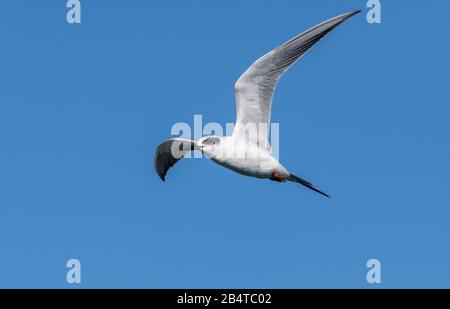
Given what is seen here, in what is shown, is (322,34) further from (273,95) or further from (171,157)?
(171,157)

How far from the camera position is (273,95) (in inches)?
873

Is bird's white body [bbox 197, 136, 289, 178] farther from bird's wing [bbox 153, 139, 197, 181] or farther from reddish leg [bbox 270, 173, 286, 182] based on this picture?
bird's wing [bbox 153, 139, 197, 181]

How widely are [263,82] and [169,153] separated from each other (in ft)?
10.2

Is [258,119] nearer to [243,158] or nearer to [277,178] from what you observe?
[243,158]

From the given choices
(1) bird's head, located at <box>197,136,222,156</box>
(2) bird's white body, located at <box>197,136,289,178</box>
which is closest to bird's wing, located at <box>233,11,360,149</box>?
(2) bird's white body, located at <box>197,136,289,178</box>

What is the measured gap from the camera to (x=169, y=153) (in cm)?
2395

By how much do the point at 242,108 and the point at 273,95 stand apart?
2.25 feet

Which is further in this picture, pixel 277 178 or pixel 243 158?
pixel 277 178

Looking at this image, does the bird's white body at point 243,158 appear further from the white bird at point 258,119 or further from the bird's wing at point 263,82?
the bird's wing at point 263,82

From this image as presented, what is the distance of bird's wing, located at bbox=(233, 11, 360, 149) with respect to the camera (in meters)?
21.7

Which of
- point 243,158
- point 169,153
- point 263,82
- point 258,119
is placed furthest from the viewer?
point 169,153

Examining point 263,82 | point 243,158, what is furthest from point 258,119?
point 243,158
